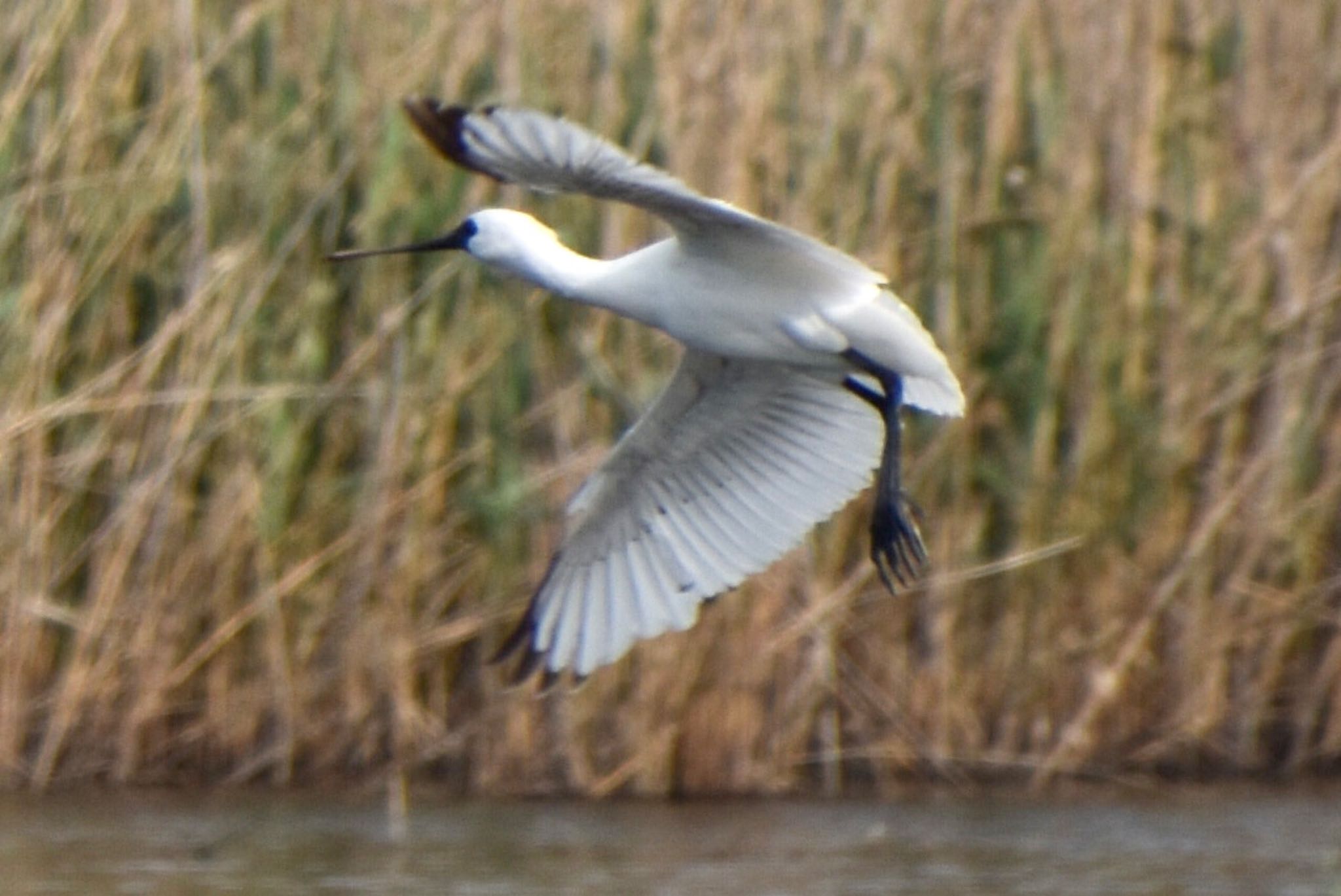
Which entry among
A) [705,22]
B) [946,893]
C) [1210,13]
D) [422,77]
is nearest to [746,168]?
[705,22]

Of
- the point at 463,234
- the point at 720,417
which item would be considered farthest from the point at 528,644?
the point at 463,234

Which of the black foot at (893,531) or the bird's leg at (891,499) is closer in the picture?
the bird's leg at (891,499)

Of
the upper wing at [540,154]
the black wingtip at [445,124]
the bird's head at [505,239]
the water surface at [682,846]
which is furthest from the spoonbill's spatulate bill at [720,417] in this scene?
the water surface at [682,846]

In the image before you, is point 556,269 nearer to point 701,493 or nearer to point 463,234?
point 463,234

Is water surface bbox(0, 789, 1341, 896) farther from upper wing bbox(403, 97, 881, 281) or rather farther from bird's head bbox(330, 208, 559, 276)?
upper wing bbox(403, 97, 881, 281)

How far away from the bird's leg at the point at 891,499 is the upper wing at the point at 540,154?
98 centimetres

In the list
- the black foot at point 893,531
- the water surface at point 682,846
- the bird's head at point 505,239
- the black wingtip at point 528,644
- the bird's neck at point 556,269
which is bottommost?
the water surface at point 682,846

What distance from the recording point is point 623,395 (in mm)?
6742

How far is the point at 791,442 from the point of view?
6.01 meters

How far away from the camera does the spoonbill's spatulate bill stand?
17.0ft

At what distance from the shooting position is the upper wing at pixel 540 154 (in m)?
4.52

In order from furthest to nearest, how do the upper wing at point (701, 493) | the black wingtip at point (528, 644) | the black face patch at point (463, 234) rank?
the upper wing at point (701, 493) < the black wingtip at point (528, 644) < the black face patch at point (463, 234)

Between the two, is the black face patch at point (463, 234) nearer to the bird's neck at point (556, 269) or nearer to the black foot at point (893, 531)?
the bird's neck at point (556, 269)

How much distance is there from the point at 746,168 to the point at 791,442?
987 millimetres
